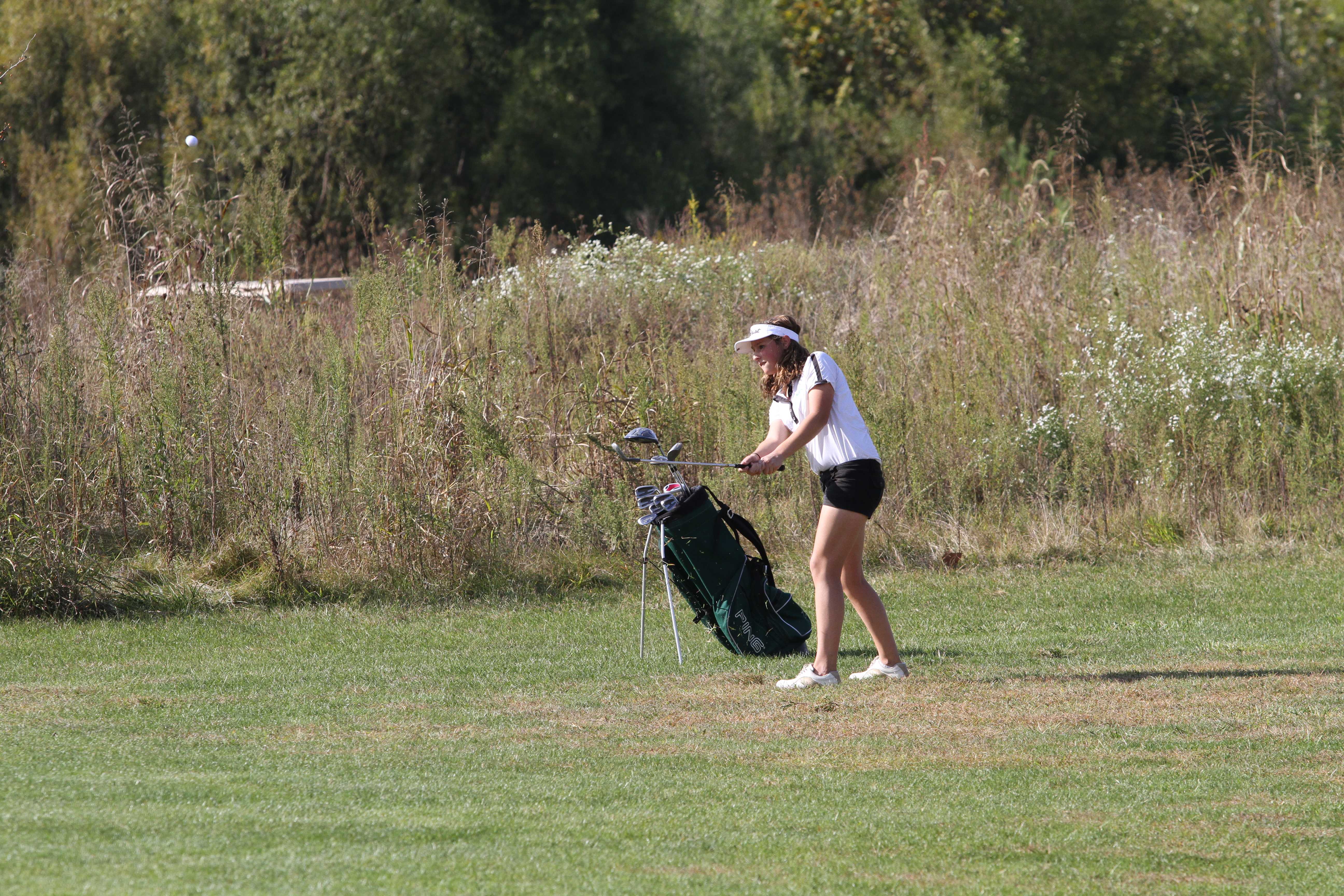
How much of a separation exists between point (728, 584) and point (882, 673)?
98 centimetres

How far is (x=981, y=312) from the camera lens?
13.3 metres

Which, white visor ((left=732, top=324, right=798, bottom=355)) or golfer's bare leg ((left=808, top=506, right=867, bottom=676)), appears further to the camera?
white visor ((left=732, top=324, right=798, bottom=355))

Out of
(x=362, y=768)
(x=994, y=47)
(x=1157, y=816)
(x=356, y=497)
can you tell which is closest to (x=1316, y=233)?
(x=356, y=497)

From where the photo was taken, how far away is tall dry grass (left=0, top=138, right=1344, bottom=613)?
10.3 m

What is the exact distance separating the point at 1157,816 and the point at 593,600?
5540 millimetres

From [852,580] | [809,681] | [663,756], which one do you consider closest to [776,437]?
[852,580]

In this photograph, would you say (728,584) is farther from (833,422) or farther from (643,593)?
(833,422)

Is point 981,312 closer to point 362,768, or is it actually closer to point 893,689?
point 893,689

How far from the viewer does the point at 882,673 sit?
7367 mm

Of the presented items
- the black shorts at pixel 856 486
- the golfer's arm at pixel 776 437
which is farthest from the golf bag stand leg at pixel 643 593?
the black shorts at pixel 856 486

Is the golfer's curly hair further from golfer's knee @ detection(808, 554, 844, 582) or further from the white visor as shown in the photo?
golfer's knee @ detection(808, 554, 844, 582)

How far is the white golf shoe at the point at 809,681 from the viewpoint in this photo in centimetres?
716

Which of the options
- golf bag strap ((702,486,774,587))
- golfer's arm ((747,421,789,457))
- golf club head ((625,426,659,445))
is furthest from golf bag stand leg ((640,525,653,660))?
golfer's arm ((747,421,789,457))

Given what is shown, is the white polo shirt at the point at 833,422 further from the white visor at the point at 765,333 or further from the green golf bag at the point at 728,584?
the green golf bag at the point at 728,584
